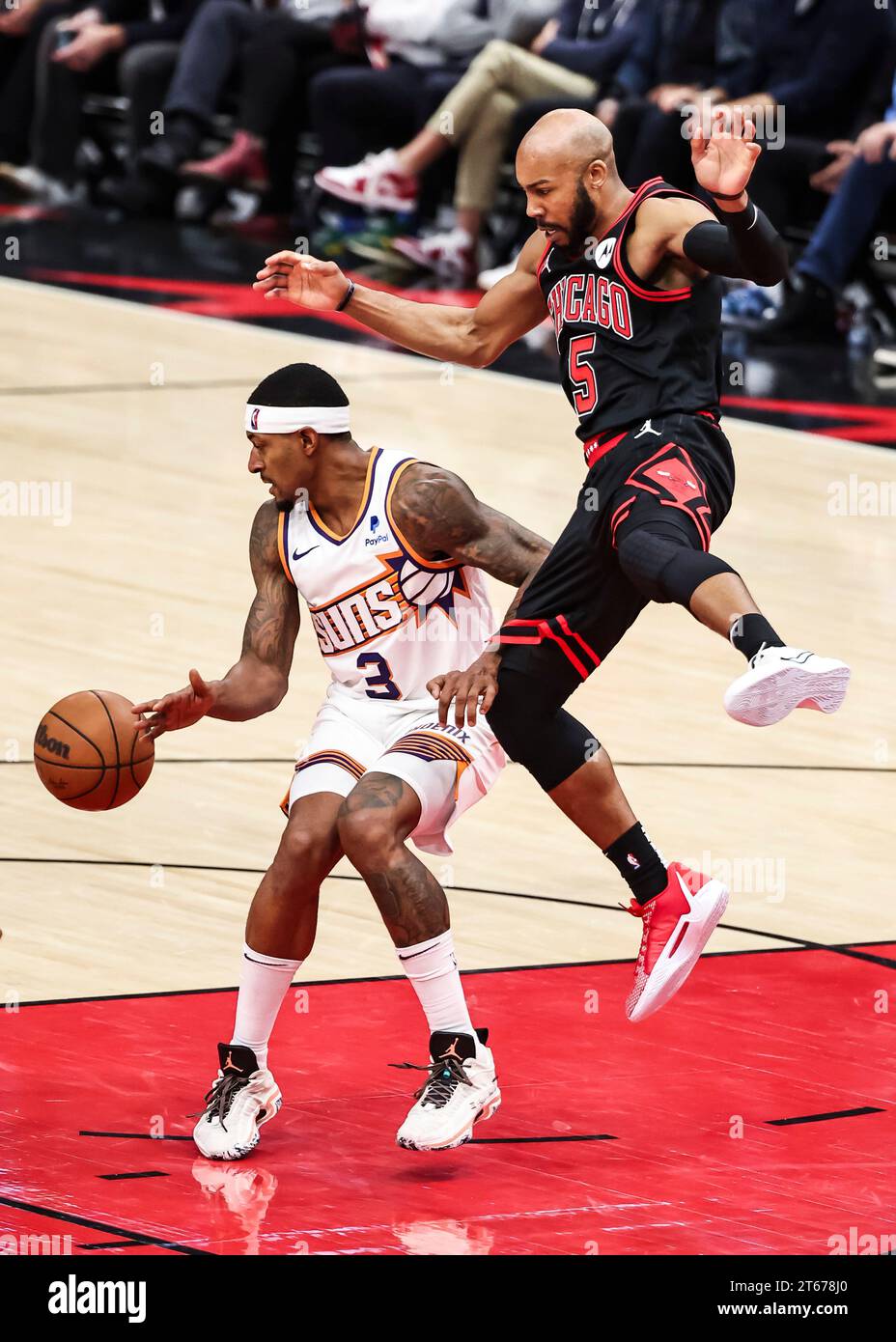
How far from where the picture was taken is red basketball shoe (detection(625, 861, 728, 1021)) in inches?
222

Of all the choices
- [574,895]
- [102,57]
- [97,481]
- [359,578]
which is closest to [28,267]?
[102,57]

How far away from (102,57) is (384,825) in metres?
15.7

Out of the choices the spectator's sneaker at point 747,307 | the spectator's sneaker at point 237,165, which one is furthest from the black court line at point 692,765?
the spectator's sneaker at point 237,165

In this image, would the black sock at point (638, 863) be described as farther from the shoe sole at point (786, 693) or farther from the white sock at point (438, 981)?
the shoe sole at point (786, 693)

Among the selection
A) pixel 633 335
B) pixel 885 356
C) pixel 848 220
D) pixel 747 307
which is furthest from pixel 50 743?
pixel 747 307

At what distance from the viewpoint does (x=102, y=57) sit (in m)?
19.8

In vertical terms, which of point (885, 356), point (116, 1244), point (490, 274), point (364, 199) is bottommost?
point (116, 1244)

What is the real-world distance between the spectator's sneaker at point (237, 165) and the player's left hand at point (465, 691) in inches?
533

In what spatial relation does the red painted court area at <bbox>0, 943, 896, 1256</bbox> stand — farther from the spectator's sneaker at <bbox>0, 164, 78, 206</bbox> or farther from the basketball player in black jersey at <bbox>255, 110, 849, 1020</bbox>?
the spectator's sneaker at <bbox>0, 164, 78, 206</bbox>

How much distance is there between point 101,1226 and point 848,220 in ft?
35.2

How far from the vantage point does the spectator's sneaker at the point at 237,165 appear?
1848cm

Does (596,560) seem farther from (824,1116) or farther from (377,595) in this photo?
(824,1116)

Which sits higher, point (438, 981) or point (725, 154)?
point (725, 154)

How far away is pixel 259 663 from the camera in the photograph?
5.57m
